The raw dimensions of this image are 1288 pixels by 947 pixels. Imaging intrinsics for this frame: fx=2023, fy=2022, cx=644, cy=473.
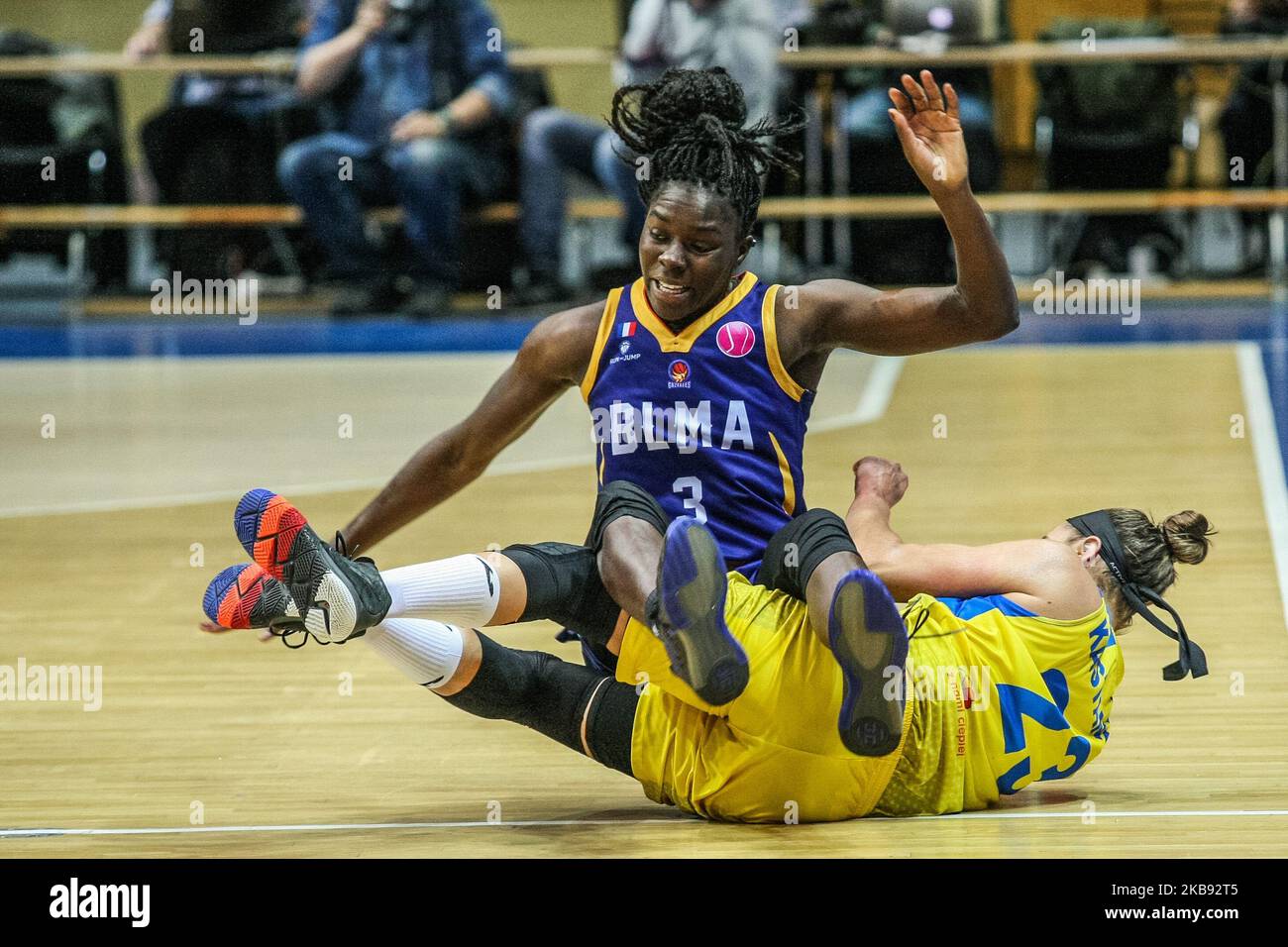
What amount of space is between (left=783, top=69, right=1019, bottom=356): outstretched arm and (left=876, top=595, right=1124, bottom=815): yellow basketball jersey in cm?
49

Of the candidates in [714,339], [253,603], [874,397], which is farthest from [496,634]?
[874,397]

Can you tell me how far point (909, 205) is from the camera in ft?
41.0

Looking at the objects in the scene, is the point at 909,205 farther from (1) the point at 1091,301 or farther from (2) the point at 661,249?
(2) the point at 661,249

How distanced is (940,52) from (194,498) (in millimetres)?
6793

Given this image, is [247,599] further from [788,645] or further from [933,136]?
[933,136]

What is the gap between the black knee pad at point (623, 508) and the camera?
3.47 metres

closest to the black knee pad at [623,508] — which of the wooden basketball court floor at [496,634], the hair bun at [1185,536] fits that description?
the wooden basketball court floor at [496,634]

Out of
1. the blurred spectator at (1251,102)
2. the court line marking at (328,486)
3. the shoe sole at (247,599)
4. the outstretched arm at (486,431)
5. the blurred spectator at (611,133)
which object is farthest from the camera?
the blurred spectator at (1251,102)

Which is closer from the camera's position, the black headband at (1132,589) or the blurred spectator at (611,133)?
the black headband at (1132,589)

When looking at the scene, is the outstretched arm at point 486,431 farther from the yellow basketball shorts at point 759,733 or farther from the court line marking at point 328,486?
the court line marking at point 328,486

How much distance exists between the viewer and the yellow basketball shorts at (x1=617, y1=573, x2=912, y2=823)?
331 centimetres

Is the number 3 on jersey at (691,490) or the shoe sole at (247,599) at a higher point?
the number 3 on jersey at (691,490)

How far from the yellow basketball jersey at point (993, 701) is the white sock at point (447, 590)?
75cm

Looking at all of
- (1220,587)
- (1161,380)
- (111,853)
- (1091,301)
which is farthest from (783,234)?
(111,853)
